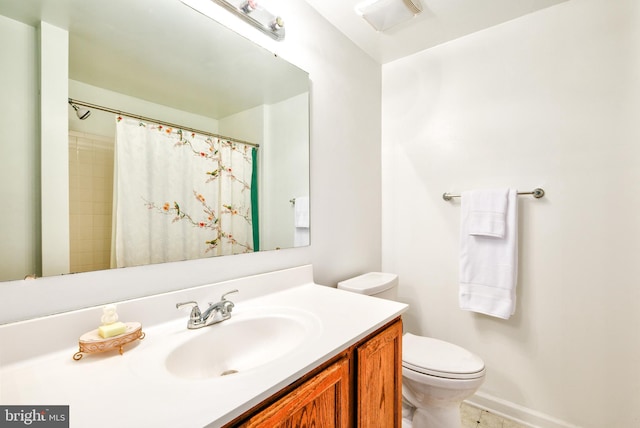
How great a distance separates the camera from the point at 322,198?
1.50 metres

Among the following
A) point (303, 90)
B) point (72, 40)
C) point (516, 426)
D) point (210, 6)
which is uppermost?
point (210, 6)

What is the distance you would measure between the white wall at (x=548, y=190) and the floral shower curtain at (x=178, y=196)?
125cm

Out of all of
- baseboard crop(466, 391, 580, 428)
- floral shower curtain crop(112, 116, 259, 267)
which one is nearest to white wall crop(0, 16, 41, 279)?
floral shower curtain crop(112, 116, 259, 267)

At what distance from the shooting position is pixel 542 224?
1486 millimetres

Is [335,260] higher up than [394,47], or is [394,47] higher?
[394,47]

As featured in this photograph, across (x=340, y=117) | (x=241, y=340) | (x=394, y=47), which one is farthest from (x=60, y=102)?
(x=394, y=47)

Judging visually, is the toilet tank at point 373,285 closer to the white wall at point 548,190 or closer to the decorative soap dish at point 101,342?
the white wall at point 548,190

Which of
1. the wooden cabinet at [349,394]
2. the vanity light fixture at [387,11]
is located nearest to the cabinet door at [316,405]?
the wooden cabinet at [349,394]

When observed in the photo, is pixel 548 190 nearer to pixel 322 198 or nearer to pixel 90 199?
pixel 322 198

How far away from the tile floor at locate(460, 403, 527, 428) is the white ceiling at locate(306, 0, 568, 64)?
88.8 inches

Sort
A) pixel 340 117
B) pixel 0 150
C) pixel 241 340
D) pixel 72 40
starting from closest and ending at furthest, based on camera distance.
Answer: pixel 0 150
pixel 72 40
pixel 241 340
pixel 340 117

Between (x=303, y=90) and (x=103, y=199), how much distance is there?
3.24ft

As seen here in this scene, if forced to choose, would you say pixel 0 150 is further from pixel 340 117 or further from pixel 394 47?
pixel 394 47

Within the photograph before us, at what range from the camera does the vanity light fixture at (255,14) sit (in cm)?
105
